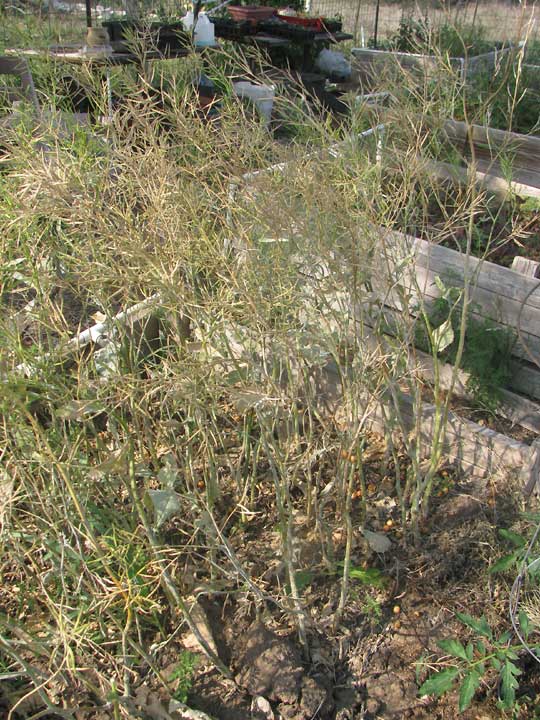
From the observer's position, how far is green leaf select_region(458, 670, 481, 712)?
154 cm

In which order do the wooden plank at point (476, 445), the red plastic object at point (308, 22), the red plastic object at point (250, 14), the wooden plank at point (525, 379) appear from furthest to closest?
the red plastic object at point (250, 14) → the red plastic object at point (308, 22) → the wooden plank at point (525, 379) → the wooden plank at point (476, 445)

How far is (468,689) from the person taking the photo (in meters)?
1.56

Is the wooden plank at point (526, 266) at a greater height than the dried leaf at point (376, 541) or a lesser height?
greater

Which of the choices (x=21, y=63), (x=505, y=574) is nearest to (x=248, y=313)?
(x=505, y=574)

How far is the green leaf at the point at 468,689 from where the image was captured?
1541 mm

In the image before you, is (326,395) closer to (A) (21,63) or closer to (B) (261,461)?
(B) (261,461)

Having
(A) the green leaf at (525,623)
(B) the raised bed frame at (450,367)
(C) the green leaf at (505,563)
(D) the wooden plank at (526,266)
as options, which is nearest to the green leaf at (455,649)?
(A) the green leaf at (525,623)

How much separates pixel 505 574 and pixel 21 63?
3691mm

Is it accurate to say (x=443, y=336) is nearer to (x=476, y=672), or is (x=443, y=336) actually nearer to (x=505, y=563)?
(x=505, y=563)

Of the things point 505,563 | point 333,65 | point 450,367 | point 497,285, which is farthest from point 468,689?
point 333,65

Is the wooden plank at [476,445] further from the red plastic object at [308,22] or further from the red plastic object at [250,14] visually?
the red plastic object at [250,14]

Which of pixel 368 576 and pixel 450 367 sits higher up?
pixel 450 367

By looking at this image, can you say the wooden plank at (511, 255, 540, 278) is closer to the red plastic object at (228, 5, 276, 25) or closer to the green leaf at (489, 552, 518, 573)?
the green leaf at (489, 552, 518, 573)

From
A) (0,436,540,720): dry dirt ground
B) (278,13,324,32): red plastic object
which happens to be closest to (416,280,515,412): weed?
(0,436,540,720): dry dirt ground
